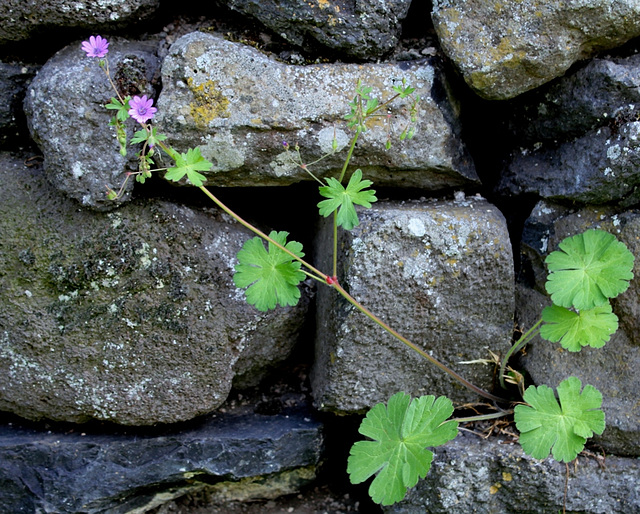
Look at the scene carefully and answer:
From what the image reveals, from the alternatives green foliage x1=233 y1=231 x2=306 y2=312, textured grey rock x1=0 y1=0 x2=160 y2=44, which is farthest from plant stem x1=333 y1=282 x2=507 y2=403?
textured grey rock x1=0 y1=0 x2=160 y2=44

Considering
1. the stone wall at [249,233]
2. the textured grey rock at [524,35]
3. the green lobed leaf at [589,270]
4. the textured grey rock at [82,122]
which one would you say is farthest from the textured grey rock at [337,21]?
the green lobed leaf at [589,270]

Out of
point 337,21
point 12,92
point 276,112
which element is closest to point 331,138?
point 276,112

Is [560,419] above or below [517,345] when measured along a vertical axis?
below

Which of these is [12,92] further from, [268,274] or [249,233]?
[268,274]

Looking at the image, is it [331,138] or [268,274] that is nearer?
[268,274]

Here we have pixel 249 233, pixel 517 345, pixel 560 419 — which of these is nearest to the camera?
pixel 560 419

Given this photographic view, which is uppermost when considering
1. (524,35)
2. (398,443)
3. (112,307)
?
(524,35)

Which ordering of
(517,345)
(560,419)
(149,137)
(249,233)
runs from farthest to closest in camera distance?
1. (249,233)
2. (517,345)
3. (560,419)
4. (149,137)
